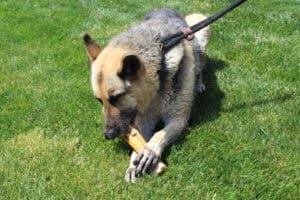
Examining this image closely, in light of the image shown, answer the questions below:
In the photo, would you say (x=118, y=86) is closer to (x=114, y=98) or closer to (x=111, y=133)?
(x=114, y=98)

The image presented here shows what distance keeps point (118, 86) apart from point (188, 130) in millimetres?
1158

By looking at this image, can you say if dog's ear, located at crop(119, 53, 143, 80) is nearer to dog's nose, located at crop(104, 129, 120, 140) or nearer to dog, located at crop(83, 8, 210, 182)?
dog, located at crop(83, 8, 210, 182)

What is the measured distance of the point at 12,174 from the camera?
5.06 meters

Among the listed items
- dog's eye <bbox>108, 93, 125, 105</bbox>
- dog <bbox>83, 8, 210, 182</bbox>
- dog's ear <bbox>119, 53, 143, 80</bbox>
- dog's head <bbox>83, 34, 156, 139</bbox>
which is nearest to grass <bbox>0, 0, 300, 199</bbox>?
dog <bbox>83, 8, 210, 182</bbox>

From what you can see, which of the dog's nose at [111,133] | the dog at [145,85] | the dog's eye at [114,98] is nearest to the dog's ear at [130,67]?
the dog at [145,85]

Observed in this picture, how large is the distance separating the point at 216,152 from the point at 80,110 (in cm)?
194

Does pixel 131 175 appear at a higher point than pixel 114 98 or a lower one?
lower

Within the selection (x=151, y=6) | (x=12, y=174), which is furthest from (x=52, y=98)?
(x=151, y=6)

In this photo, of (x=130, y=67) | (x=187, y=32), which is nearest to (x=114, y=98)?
(x=130, y=67)

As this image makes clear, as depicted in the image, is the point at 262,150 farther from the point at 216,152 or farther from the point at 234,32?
the point at 234,32

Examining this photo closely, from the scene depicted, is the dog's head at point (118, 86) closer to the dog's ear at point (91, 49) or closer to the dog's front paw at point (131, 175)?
the dog's ear at point (91, 49)

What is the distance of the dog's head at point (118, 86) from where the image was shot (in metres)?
4.68

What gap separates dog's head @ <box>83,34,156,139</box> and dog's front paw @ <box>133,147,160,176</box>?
0.97ft

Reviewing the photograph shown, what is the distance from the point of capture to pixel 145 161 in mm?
4805
